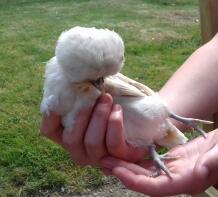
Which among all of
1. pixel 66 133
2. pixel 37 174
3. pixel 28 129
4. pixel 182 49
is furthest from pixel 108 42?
pixel 182 49

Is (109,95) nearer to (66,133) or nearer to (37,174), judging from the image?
(66,133)

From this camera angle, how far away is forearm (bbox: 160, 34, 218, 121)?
1316 mm

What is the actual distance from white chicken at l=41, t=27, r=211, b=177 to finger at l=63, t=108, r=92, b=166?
0.01m

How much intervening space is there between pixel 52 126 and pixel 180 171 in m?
0.33

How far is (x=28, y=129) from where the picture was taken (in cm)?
269

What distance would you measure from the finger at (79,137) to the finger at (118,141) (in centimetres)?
6

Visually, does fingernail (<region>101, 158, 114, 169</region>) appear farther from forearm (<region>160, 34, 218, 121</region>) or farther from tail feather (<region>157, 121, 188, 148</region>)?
forearm (<region>160, 34, 218, 121</region>)

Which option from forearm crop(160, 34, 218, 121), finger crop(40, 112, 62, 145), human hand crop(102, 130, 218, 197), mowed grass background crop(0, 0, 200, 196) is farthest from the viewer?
mowed grass background crop(0, 0, 200, 196)

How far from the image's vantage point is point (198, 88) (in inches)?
52.7

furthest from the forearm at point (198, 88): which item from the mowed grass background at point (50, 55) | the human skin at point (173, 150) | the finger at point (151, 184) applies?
the mowed grass background at point (50, 55)

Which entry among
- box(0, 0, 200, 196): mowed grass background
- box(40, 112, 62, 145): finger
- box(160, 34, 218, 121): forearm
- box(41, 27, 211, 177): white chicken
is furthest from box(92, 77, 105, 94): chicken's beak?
box(0, 0, 200, 196): mowed grass background

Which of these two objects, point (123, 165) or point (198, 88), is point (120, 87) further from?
point (198, 88)

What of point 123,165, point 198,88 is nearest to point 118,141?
point 123,165

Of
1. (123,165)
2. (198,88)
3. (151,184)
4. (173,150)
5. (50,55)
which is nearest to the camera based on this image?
(151,184)
